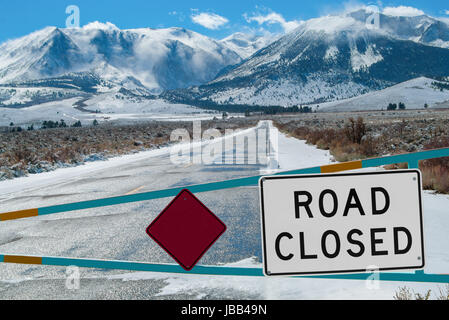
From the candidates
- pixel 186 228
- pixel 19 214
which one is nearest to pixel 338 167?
pixel 186 228

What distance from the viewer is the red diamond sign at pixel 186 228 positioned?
2945 mm

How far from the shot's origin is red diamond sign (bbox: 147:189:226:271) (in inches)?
116

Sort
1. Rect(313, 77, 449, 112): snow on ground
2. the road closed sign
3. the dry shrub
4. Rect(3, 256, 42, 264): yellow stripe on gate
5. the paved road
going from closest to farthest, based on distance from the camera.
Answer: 1. the road closed sign
2. Rect(3, 256, 42, 264): yellow stripe on gate
3. the paved road
4. the dry shrub
5. Rect(313, 77, 449, 112): snow on ground

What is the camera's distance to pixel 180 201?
→ 2.94 m

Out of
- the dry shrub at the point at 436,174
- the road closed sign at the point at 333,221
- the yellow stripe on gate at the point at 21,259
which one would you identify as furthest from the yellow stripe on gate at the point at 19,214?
the dry shrub at the point at 436,174

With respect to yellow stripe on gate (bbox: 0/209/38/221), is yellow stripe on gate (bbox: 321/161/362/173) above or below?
above

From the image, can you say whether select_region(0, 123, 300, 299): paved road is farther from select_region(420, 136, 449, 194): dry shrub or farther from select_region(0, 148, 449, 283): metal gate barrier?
select_region(420, 136, 449, 194): dry shrub

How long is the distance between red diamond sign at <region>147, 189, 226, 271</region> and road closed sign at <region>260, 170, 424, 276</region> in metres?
0.48

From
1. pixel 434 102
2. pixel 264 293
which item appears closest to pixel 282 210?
pixel 264 293

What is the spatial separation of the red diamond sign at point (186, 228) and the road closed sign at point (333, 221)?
484mm

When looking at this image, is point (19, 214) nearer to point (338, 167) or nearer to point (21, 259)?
point (21, 259)

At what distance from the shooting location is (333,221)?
2.68 m

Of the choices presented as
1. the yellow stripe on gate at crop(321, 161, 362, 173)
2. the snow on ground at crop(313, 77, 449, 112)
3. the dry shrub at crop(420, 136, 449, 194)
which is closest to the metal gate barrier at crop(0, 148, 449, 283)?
the yellow stripe on gate at crop(321, 161, 362, 173)

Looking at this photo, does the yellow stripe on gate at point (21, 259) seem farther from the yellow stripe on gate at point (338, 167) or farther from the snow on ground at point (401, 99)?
the snow on ground at point (401, 99)
